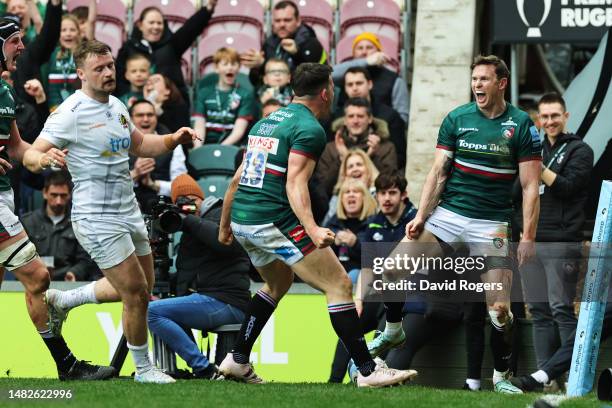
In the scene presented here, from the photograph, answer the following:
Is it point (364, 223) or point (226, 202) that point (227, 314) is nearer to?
point (226, 202)

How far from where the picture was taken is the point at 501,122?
9641mm

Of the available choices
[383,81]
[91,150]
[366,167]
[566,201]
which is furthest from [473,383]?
[383,81]

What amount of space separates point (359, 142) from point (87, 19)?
422cm

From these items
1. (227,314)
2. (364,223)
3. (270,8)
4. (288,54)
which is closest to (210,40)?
(270,8)

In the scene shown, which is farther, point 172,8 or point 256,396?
point 172,8

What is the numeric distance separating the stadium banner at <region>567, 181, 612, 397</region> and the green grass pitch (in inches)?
7.4

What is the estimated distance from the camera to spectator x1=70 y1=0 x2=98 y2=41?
16.1 meters

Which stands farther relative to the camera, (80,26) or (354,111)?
(80,26)

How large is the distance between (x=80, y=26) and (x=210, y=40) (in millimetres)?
2063

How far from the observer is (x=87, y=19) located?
1625cm

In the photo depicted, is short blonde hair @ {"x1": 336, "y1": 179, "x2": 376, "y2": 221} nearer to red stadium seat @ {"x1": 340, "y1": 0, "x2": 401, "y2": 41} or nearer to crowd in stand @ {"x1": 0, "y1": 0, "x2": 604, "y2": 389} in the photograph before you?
crowd in stand @ {"x1": 0, "y1": 0, "x2": 604, "y2": 389}

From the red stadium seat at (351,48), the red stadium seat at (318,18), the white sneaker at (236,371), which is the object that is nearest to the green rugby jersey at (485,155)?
the white sneaker at (236,371)

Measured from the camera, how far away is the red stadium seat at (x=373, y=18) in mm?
16953

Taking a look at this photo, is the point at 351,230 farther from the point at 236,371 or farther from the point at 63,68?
the point at 63,68
